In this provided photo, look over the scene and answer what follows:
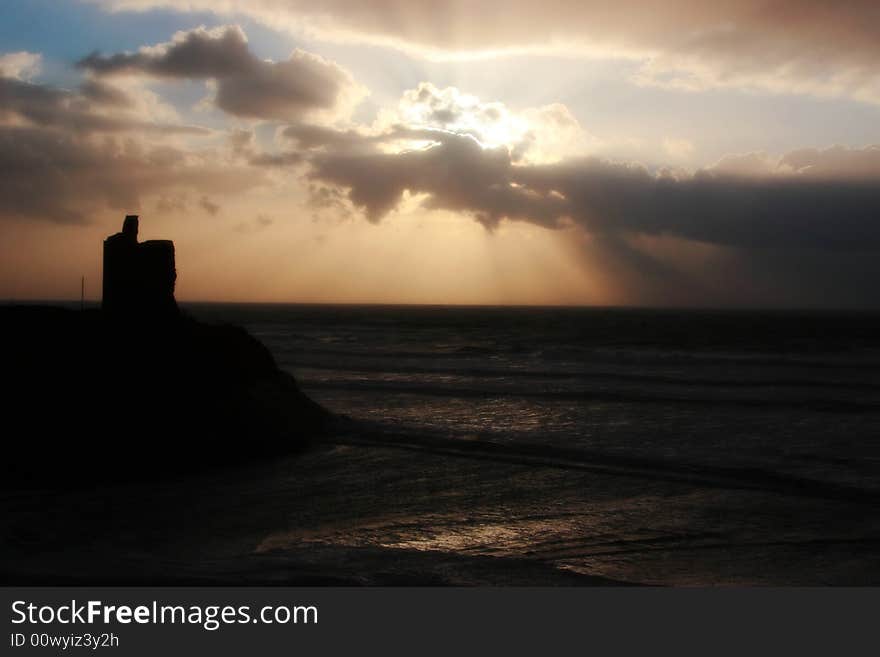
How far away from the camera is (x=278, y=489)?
1292cm

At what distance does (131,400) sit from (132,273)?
11.8 ft

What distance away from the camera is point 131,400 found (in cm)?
1496

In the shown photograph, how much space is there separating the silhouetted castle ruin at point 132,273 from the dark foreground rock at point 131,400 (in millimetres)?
389

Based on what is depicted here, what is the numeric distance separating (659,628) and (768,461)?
10050mm

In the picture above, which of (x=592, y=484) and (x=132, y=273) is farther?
(x=132, y=273)

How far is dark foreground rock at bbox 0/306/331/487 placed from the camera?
44.7 feet

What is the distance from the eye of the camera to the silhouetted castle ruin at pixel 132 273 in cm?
1700

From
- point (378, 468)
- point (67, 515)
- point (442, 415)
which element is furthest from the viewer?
point (442, 415)

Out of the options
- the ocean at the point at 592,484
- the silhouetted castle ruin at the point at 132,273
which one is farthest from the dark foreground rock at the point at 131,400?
the ocean at the point at 592,484

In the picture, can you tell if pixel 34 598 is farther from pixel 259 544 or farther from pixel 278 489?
pixel 278 489

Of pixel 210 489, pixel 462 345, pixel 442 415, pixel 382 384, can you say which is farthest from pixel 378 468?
pixel 462 345

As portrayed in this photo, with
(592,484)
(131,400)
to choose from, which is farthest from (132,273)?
(592,484)

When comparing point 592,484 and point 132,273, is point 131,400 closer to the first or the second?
point 132,273

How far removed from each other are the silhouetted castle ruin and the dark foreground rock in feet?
1.28
